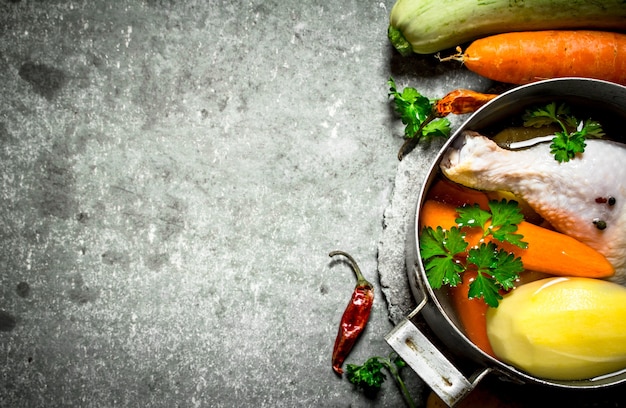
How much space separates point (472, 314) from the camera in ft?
4.30

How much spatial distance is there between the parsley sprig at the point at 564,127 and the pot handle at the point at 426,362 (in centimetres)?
53

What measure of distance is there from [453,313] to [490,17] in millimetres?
718

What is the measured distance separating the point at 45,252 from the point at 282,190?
64cm

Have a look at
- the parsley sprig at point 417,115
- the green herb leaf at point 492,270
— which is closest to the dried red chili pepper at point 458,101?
the parsley sprig at point 417,115

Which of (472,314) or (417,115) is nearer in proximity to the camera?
(472,314)

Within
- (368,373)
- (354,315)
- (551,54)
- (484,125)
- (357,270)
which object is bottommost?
(368,373)

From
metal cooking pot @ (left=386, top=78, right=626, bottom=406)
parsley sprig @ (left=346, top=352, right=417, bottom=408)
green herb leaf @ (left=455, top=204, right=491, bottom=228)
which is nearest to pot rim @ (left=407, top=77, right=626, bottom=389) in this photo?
metal cooking pot @ (left=386, top=78, right=626, bottom=406)

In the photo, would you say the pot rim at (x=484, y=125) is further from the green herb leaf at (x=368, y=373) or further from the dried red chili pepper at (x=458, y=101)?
the green herb leaf at (x=368, y=373)

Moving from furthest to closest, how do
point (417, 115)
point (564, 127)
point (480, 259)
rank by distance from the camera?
1. point (417, 115)
2. point (564, 127)
3. point (480, 259)

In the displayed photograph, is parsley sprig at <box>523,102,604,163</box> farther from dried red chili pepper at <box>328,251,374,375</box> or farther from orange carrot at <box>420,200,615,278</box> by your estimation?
dried red chili pepper at <box>328,251,374,375</box>

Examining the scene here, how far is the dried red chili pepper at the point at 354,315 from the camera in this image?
1492 millimetres

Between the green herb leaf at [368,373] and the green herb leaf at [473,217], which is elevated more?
the green herb leaf at [473,217]

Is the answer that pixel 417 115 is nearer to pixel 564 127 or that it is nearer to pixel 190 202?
pixel 564 127

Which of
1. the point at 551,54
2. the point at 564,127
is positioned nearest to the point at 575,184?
the point at 564,127
